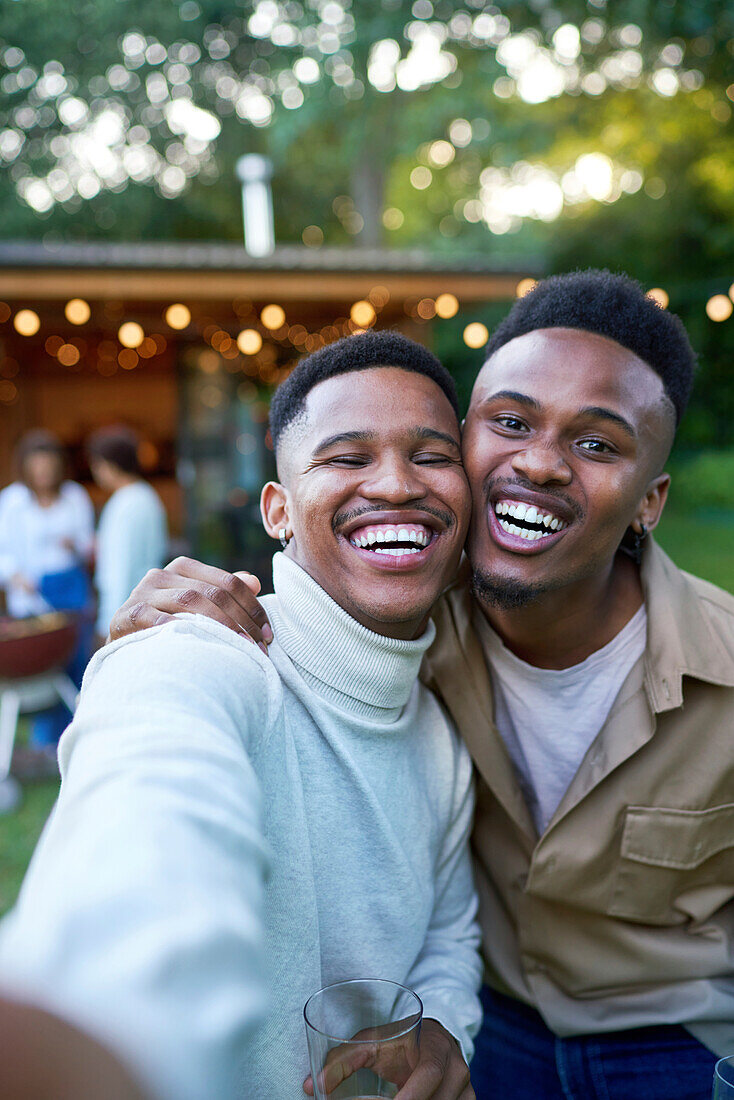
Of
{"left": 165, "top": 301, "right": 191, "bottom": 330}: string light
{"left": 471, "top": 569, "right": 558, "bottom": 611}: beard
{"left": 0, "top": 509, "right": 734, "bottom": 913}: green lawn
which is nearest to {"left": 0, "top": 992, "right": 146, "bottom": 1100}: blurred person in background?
{"left": 471, "top": 569, "right": 558, "bottom": 611}: beard

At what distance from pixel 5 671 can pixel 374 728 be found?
156 inches

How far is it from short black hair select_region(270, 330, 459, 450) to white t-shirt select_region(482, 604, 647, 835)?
0.74 metres

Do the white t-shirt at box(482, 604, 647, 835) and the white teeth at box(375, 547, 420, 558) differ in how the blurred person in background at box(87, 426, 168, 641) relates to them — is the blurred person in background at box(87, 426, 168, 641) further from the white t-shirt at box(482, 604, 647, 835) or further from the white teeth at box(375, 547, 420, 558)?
the white teeth at box(375, 547, 420, 558)

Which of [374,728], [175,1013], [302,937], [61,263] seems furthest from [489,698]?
[61,263]

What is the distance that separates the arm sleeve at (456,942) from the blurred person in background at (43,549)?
4.36m

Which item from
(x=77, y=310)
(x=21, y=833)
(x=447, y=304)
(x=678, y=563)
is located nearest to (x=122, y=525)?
(x=21, y=833)

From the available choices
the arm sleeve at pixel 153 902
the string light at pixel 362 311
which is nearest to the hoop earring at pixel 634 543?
the arm sleeve at pixel 153 902

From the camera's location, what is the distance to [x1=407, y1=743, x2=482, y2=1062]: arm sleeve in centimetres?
180

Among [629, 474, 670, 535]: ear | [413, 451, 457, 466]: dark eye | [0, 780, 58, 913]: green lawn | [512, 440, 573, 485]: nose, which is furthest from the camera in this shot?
[0, 780, 58, 913]: green lawn

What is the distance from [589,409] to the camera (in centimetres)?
206

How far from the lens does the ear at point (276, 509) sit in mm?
2012

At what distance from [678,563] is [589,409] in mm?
9221

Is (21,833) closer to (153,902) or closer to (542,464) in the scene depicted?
(542,464)

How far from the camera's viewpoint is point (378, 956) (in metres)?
1.73
